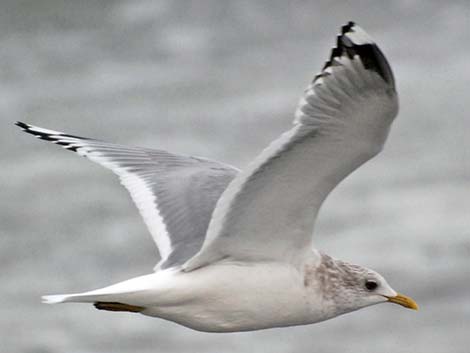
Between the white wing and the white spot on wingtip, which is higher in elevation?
the white spot on wingtip

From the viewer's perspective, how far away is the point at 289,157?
496 centimetres

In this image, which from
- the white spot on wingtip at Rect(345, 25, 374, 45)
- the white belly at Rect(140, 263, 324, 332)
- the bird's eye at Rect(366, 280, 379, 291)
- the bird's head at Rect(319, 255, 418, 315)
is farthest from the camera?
the bird's eye at Rect(366, 280, 379, 291)

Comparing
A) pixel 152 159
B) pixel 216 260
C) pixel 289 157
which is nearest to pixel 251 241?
pixel 216 260

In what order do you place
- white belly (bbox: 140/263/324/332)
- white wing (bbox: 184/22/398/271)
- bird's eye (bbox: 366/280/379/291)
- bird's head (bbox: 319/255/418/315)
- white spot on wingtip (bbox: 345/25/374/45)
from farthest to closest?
bird's eye (bbox: 366/280/379/291)
bird's head (bbox: 319/255/418/315)
white belly (bbox: 140/263/324/332)
white wing (bbox: 184/22/398/271)
white spot on wingtip (bbox: 345/25/374/45)

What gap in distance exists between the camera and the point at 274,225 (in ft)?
17.5

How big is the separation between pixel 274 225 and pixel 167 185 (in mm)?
996

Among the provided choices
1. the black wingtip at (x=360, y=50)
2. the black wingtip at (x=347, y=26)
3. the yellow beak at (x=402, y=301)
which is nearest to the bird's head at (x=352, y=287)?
the yellow beak at (x=402, y=301)

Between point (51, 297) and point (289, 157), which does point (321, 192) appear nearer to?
point (289, 157)

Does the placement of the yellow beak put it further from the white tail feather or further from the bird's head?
the white tail feather

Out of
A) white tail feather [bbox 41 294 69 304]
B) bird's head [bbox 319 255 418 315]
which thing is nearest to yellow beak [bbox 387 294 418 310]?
bird's head [bbox 319 255 418 315]

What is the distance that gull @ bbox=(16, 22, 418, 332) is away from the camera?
15.8 feet

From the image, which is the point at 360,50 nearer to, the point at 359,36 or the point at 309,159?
the point at 359,36

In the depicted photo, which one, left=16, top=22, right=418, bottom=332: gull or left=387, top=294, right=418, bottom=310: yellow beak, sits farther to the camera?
left=387, top=294, right=418, bottom=310: yellow beak

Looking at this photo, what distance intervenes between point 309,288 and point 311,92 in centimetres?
93
